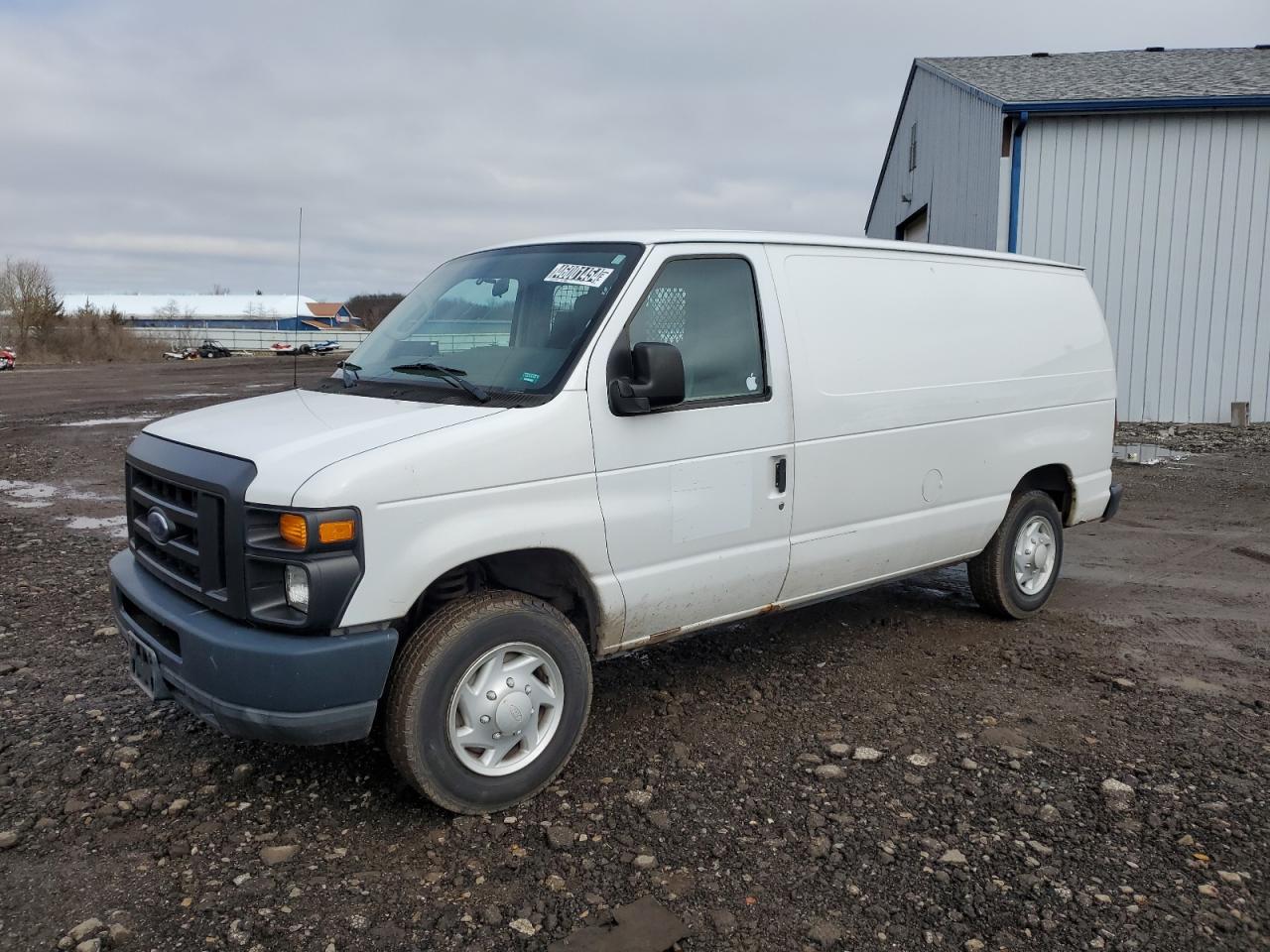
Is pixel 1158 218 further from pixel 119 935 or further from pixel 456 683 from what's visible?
pixel 119 935

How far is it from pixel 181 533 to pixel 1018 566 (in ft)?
15.1

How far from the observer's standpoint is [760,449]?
4.29 m

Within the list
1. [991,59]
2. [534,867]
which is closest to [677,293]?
[534,867]

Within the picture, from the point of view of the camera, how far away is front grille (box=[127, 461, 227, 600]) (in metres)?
3.35

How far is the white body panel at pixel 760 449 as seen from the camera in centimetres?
339

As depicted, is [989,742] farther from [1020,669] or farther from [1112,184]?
[1112,184]

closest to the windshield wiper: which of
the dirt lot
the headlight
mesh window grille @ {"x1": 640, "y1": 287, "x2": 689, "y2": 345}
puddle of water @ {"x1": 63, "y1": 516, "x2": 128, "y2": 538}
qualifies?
mesh window grille @ {"x1": 640, "y1": 287, "x2": 689, "y2": 345}

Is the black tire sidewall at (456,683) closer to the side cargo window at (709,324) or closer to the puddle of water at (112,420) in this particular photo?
the side cargo window at (709,324)

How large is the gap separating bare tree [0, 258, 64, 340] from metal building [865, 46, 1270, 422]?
5698cm

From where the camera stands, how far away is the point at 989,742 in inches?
168

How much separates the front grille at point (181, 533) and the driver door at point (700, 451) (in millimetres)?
1364

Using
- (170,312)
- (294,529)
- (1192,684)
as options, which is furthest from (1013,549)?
(170,312)

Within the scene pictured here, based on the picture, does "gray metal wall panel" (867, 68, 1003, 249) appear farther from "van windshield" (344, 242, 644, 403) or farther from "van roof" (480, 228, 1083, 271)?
"van windshield" (344, 242, 644, 403)

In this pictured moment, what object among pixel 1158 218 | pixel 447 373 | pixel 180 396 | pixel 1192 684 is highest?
pixel 1158 218
